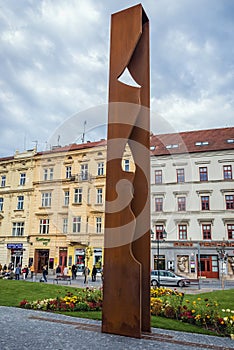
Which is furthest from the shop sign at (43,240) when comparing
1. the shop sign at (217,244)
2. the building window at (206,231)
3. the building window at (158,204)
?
the building window at (206,231)

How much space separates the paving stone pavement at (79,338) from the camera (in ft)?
21.1

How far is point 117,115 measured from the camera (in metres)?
8.47

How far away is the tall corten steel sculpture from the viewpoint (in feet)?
24.6

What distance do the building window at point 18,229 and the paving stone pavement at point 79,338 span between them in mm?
35115

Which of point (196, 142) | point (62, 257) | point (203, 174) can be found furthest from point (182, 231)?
point (62, 257)

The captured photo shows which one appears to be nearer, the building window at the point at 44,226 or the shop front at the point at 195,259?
the shop front at the point at 195,259

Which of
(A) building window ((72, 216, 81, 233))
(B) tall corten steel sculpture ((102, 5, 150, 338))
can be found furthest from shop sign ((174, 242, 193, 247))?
(B) tall corten steel sculpture ((102, 5, 150, 338))

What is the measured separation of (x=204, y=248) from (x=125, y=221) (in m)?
30.5

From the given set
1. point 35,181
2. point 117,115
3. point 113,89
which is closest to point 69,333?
point 117,115

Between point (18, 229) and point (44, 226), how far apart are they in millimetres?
3889

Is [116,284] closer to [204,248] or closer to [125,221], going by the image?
[125,221]

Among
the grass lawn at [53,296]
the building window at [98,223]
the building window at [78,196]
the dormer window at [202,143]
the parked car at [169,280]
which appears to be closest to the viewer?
the grass lawn at [53,296]

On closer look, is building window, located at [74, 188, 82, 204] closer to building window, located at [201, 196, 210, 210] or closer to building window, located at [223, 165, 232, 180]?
building window, located at [201, 196, 210, 210]

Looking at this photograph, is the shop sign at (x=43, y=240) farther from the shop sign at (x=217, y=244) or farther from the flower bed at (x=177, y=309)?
the flower bed at (x=177, y=309)
